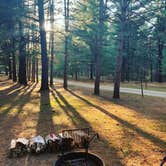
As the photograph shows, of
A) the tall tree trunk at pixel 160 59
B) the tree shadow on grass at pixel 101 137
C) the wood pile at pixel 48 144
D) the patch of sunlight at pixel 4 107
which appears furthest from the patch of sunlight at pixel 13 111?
the tall tree trunk at pixel 160 59

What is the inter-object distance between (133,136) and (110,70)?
30239 mm

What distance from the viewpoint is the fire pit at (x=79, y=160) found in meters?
4.19

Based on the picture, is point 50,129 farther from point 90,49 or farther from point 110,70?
point 110,70

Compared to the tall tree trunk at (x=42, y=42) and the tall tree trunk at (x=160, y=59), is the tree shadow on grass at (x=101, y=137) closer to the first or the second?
the tall tree trunk at (x=42, y=42)

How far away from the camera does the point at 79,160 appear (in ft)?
14.2

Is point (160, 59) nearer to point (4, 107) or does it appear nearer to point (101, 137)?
point (4, 107)

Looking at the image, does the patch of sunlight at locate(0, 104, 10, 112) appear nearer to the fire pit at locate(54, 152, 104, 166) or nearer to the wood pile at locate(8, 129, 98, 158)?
the wood pile at locate(8, 129, 98, 158)

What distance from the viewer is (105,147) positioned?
5.25m

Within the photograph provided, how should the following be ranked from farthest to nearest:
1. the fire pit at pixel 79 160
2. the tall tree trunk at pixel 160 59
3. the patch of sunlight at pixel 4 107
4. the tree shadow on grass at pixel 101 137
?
the tall tree trunk at pixel 160 59 → the patch of sunlight at pixel 4 107 → the tree shadow on grass at pixel 101 137 → the fire pit at pixel 79 160

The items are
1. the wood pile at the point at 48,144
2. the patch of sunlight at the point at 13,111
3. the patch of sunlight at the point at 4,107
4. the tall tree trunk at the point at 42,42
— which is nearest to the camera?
the wood pile at the point at 48,144

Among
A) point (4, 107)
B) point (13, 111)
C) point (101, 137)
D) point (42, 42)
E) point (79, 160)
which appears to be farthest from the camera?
point (42, 42)

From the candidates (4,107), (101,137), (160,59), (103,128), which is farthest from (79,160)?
(160,59)

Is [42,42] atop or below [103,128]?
atop

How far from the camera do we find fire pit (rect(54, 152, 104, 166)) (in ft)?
13.8
